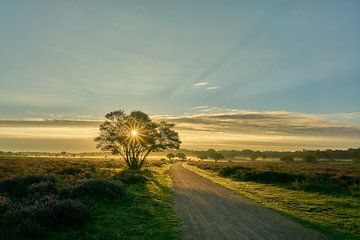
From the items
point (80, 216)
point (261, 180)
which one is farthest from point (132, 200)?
point (261, 180)

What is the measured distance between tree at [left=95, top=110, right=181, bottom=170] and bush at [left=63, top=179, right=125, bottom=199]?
4803cm

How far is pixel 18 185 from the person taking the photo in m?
25.1

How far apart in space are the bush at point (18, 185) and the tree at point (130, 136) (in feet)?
150

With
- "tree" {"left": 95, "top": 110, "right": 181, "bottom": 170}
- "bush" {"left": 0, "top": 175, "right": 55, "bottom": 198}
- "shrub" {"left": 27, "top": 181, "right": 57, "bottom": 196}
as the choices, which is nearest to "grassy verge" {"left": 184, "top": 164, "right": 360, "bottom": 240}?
"shrub" {"left": 27, "top": 181, "right": 57, "bottom": 196}

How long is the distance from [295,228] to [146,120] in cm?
6008

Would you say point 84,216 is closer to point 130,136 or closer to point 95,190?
point 95,190

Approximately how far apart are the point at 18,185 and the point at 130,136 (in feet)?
157

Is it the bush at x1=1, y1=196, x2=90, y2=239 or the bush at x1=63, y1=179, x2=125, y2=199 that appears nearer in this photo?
the bush at x1=1, y1=196, x2=90, y2=239

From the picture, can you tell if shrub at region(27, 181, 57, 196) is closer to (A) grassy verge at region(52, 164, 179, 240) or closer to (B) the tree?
(A) grassy verge at region(52, 164, 179, 240)

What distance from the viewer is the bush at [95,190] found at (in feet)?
71.5

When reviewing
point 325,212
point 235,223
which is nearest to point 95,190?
point 235,223

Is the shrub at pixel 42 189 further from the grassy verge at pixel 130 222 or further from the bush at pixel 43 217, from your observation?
the bush at pixel 43 217

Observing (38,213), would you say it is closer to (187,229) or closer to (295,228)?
(187,229)

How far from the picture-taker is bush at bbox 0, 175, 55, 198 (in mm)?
23516
